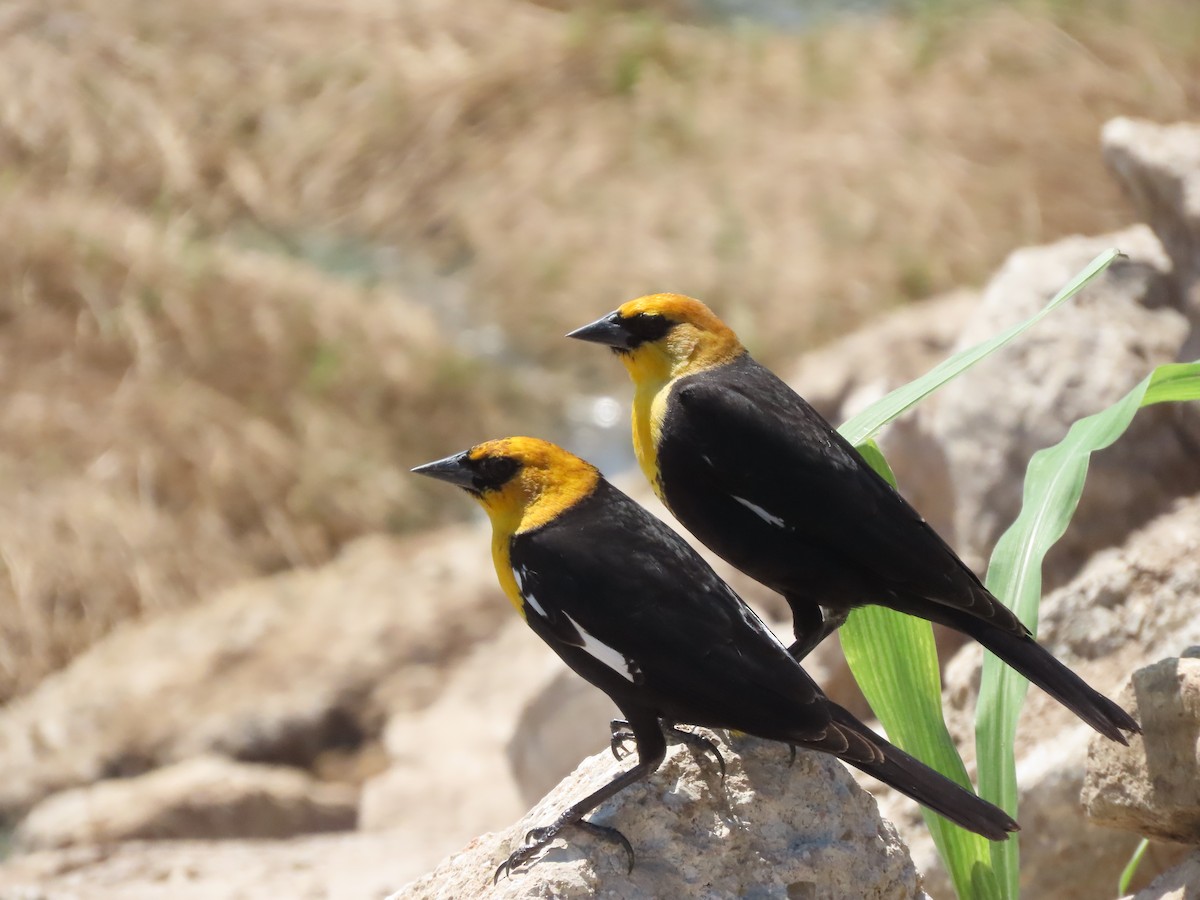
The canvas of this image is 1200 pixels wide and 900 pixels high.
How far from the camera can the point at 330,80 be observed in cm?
1374

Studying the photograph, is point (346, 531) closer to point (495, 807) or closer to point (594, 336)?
point (495, 807)

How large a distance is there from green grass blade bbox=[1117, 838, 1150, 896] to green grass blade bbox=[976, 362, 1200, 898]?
0.36 meters

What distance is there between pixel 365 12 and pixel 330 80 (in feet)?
3.91

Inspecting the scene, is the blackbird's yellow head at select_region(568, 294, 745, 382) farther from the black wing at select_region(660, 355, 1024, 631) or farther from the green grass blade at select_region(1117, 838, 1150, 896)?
the green grass blade at select_region(1117, 838, 1150, 896)

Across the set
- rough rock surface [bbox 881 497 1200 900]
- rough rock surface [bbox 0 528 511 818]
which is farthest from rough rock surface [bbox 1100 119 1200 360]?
rough rock surface [bbox 0 528 511 818]

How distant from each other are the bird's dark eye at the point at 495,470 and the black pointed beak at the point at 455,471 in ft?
0.07

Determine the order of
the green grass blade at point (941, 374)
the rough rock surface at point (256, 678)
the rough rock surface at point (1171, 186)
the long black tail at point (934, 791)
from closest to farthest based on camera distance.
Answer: the long black tail at point (934, 791) < the green grass blade at point (941, 374) < the rough rock surface at point (1171, 186) < the rough rock surface at point (256, 678)

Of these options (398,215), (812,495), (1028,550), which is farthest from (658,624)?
(398,215)

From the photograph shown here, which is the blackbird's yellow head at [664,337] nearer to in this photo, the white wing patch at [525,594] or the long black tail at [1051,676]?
the white wing patch at [525,594]

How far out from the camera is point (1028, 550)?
331 centimetres

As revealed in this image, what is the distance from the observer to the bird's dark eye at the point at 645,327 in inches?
132

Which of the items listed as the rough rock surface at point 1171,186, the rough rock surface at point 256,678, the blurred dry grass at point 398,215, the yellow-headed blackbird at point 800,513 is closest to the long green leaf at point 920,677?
the yellow-headed blackbird at point 800,513

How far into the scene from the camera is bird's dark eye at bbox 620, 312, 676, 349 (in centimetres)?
336

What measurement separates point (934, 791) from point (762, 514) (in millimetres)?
696
